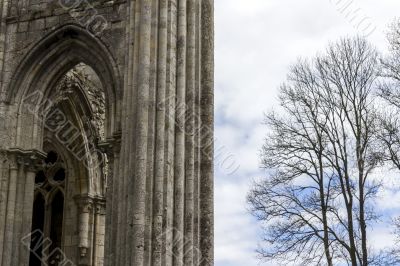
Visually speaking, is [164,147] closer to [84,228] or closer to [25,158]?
[25,158]

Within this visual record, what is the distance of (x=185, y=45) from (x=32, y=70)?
3.30 metres

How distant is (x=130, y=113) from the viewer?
42.8ft

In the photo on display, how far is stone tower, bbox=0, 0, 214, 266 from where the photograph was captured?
40.9 feet

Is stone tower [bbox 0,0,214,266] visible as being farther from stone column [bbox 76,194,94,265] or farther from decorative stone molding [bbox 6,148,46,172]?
stone column [bbox 76,194,94,265]

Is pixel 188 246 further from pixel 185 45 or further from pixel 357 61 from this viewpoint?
pixel 357 61

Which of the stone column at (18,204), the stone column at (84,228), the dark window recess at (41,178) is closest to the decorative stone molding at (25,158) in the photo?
the stone column at (18,204)

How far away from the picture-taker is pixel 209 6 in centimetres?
1511

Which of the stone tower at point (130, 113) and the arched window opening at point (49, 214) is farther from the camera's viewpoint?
the arched window opening at point (49, 214)

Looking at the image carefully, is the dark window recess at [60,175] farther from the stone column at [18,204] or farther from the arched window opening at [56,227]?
the stone column at [18,204]

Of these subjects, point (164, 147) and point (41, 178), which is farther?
point (41, 178)

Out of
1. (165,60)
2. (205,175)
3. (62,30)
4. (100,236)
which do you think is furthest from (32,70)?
(100,236)

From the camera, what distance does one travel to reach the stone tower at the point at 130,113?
1245 cm

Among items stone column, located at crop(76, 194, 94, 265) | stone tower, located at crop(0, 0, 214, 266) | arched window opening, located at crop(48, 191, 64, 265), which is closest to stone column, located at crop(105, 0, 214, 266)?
stone tower, located at crop(0, 0, 214, 266)

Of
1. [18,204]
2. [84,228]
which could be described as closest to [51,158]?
[84,228]
